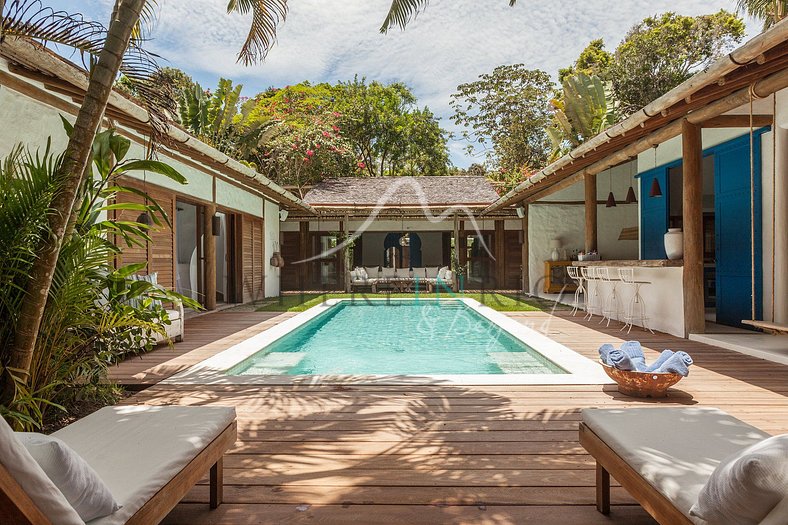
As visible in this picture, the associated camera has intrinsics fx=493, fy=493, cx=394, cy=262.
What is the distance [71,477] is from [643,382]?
11.6 feet

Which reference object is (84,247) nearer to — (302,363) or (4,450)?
(4,450)

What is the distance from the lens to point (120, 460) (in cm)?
162

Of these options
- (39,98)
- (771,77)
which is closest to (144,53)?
(39,98)

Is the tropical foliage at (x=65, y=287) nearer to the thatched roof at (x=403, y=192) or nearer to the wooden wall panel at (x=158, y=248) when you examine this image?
the wooden wall panel at (x=158, y=248)

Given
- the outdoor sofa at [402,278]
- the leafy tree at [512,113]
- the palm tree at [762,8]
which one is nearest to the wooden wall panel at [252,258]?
the outdoor sofa at [402,278]

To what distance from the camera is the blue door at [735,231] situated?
638 cm

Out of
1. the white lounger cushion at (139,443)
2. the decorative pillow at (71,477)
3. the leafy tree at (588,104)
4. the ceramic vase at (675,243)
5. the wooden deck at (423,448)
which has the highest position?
the leafy tree at (588,104)

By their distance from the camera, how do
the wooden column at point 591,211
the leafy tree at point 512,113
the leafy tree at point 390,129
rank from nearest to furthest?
the wooden column at point 591,211 < the leafy tree at point 512,113 < the leafy tree at point 390,129

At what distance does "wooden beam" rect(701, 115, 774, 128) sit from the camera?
19.8 ft

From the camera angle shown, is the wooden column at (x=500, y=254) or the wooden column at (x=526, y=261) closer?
the wooden column at (x=526, y=261)

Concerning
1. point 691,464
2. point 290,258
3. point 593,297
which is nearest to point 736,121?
point 593,297

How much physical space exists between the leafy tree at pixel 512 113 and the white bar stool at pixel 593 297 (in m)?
15.1

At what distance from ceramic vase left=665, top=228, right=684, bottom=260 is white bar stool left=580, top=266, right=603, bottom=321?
1.83m

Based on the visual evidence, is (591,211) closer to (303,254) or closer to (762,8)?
(762,8)
